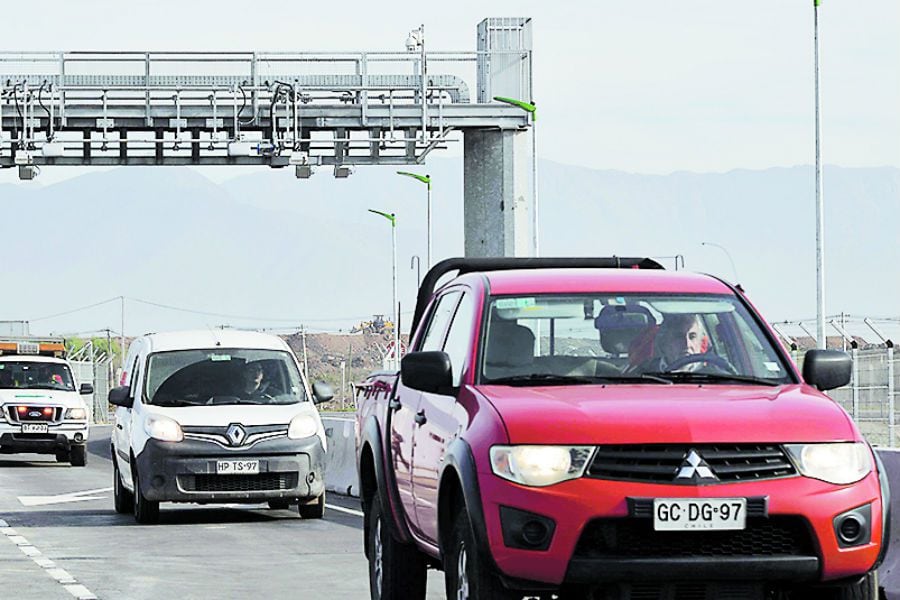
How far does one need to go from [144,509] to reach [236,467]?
976mm

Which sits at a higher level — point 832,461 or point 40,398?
point 832,461

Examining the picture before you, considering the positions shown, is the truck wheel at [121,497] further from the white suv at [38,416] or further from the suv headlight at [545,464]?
the suv headlight at [545,464]

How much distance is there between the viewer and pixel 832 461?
866 cm

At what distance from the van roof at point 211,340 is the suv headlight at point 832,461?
44.3ft

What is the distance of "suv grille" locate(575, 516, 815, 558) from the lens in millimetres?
8461

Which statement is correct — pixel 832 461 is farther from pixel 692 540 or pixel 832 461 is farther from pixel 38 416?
pixel 38 416

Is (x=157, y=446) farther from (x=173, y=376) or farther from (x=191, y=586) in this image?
(x=191, y=586)

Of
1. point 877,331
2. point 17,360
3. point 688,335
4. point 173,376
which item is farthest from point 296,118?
point 688,335

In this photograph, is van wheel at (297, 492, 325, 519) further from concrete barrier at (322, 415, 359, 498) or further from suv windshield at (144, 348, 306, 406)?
concrete barrier at (322, 415, 359, 498)

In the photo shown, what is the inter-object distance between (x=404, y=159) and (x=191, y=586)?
3044 centimetres

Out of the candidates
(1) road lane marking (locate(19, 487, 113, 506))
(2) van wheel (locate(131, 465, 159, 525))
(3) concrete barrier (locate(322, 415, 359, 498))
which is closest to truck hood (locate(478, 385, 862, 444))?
(2) van wheel (locate(131, 465, 159, 525))

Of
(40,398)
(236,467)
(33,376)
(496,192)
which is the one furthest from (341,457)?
(496,192)

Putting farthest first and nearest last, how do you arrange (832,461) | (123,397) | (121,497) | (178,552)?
(121,497) → (123,397) → (178,552) → (832,461)

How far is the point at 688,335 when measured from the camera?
9.91 metres
